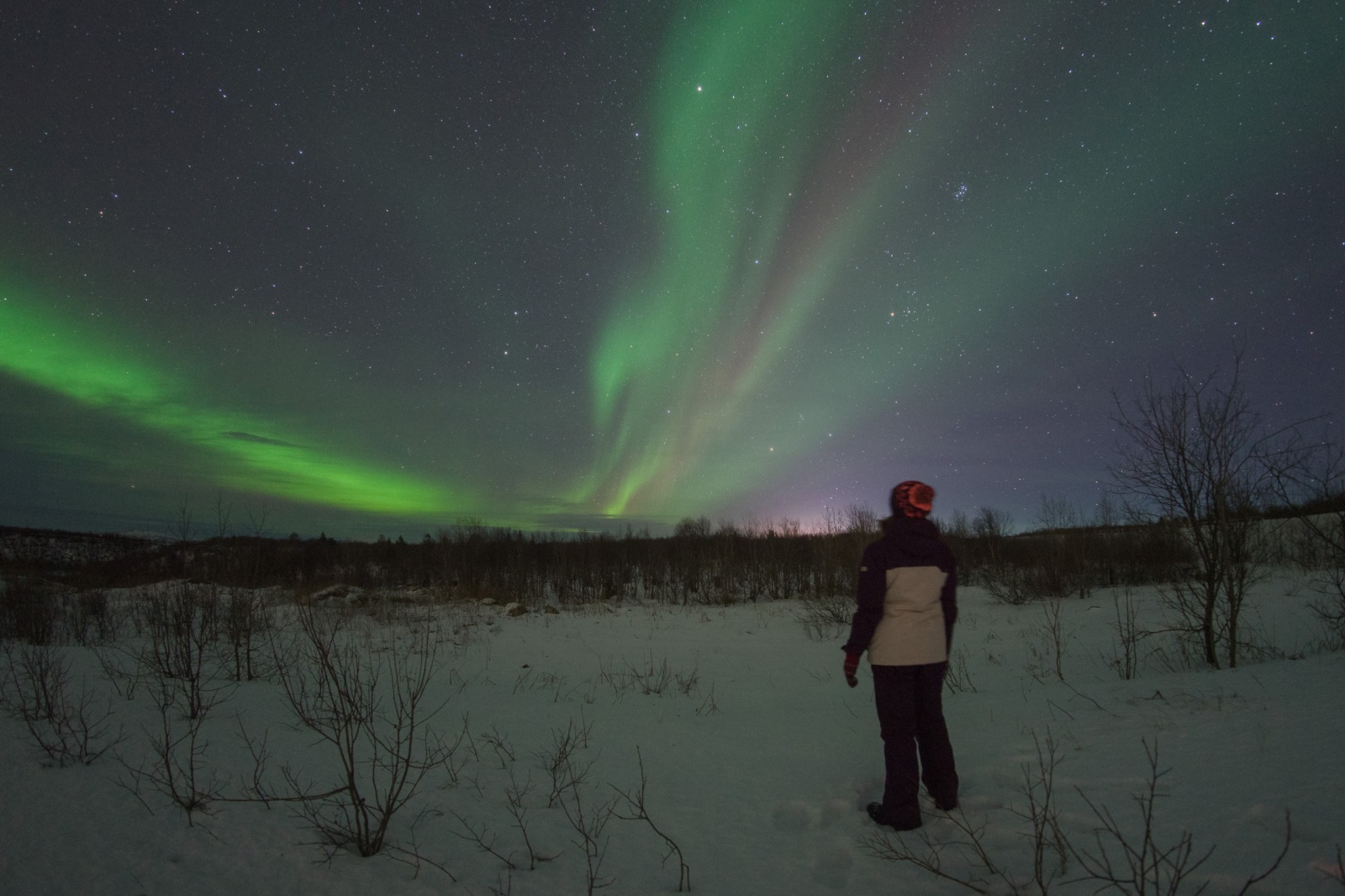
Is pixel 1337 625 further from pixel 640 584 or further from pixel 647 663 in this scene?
pixel 640 584

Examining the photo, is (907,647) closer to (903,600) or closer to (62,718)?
(903,600)

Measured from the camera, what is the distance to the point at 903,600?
3.82 metres

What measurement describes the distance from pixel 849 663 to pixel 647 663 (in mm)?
7810

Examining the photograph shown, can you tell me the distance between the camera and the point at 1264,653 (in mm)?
7809

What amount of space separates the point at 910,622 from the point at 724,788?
2332mm

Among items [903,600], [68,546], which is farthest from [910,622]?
[68,546]

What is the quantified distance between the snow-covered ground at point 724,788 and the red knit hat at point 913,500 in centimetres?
178

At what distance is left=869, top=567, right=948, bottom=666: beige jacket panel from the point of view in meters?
3.79

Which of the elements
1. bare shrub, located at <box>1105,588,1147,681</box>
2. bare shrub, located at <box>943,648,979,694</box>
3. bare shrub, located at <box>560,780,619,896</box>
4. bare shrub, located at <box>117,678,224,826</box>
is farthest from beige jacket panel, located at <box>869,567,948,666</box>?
bare shrub, located at <box>117,678,224,826</box>

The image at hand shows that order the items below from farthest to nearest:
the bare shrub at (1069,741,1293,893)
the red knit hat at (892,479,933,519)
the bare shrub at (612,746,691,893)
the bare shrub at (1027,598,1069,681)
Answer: the bare shrub at (1027,598,1069,681) → the red knit hat at (892,479,933,519) → the bare shrub at (612,746,691,893) → the bare shrub at (1069,741,1293,893)

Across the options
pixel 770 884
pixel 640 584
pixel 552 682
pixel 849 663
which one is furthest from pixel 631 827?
pixel 640 584

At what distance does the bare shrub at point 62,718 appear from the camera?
15.0 ft

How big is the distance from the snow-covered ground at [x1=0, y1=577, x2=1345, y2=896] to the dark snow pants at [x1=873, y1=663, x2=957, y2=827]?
20cm

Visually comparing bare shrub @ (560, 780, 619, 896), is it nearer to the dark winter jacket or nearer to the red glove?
the red glove
